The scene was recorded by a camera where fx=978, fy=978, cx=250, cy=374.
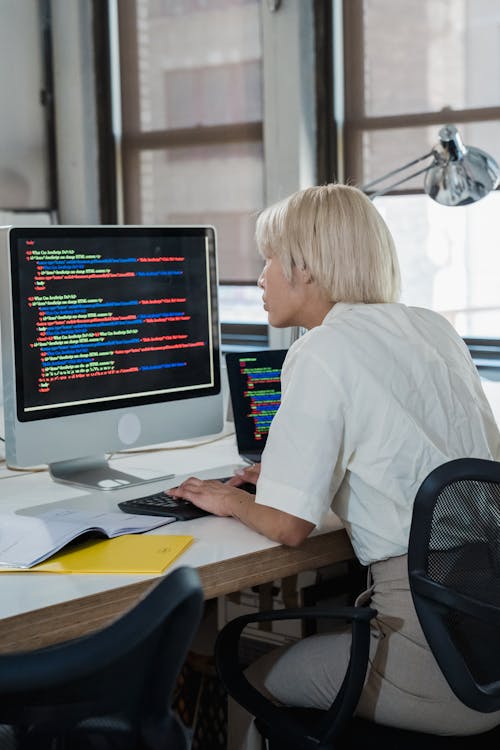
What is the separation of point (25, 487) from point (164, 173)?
2.57 metres

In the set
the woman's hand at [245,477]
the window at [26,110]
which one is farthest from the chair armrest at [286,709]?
the window at [26,110]

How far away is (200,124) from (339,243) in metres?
2.67

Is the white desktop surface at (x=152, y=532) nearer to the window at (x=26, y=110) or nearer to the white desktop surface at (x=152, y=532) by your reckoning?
the white desktop surface at (x=152, y=532)

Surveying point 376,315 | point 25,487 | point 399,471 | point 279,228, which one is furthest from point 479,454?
point 25,487

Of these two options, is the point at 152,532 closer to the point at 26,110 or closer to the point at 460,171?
the point at 460,171

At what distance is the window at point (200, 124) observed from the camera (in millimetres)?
4008

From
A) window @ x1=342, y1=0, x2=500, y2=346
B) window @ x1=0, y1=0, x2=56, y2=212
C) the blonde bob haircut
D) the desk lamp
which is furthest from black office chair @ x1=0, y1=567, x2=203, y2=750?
window @ x1=0, y1=0, x2=56, y2=212

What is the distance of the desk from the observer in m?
1.30

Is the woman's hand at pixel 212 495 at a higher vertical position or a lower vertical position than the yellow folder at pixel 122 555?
higher

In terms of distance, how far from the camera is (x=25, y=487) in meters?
2.01

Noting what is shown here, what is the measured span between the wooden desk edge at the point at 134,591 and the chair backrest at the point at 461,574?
0.75ft

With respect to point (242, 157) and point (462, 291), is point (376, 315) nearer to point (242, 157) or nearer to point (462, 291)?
point (462, 291)

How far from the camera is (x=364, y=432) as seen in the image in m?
1.53

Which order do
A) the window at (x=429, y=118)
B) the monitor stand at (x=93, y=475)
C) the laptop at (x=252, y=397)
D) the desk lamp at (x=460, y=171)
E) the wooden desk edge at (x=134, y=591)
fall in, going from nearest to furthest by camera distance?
1. the wooden desk edge at (x=134, y=591)
2. the monitor stand at (x=93, y=475)
3. the laptop at (x=252, y=397)
4. the desk lamp at (x=460, y=171)
5. the window at (x=429, y=118)
